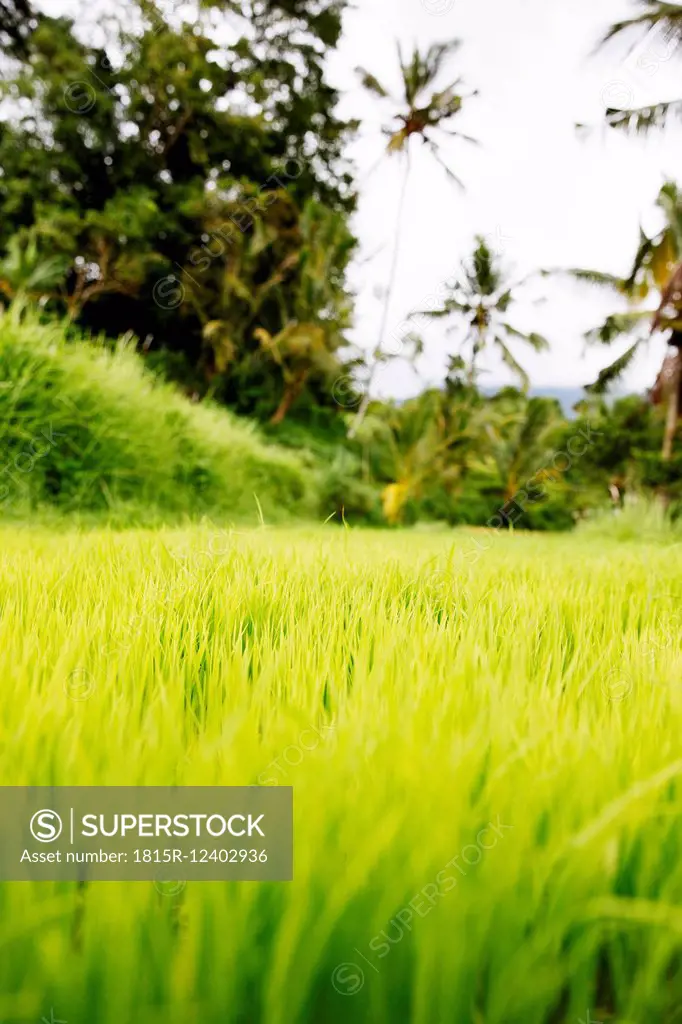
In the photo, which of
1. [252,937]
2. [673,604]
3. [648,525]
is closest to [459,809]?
[252,937]

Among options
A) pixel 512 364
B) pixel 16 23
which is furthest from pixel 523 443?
pixel 16 23

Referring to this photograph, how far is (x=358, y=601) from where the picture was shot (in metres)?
1.39

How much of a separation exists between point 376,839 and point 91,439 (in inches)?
203

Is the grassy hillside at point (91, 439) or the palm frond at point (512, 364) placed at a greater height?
the palm frond at point (512, 364)

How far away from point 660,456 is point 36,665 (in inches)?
649

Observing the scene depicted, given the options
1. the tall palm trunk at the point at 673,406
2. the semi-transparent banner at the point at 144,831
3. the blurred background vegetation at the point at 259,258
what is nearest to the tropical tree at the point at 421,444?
the blurred background vegetation at the point at 259,258

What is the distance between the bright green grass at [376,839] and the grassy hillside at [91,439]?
323 cm

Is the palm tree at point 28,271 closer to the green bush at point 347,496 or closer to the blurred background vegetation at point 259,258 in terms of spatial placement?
the blurred background vegetation at point 259,258

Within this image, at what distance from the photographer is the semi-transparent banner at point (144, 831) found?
1.76 feet

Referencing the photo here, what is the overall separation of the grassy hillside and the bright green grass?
3231 millimetres

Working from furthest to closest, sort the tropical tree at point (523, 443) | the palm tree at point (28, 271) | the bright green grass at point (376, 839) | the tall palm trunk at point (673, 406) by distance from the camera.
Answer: the tropical tree at point (523, 443)
the tall palm trunk at point (673, 406)
the palm tree at point (28, 271)
the bright green grass at point (376, 839)

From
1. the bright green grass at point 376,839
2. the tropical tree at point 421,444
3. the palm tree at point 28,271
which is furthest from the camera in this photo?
the tropical tree at point 421,444

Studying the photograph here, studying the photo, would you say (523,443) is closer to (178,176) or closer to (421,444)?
(421,444)

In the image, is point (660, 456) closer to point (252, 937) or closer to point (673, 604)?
point (673, 604)
